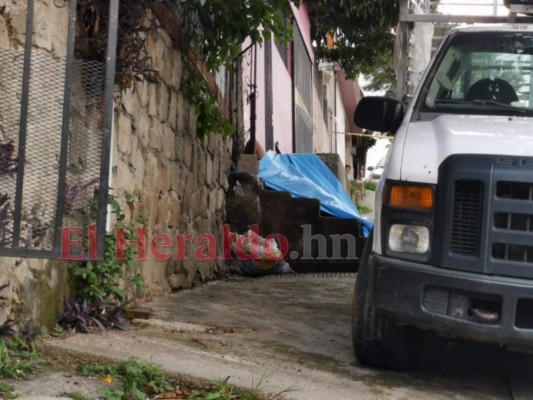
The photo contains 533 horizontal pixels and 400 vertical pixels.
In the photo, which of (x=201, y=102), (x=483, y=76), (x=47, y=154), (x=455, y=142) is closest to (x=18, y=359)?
(x=47, y=154)

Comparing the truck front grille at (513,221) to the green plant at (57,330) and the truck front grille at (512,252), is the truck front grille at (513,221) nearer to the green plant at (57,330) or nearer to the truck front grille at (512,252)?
the truck front grille at (512,252)

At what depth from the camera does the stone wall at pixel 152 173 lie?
4.44 m

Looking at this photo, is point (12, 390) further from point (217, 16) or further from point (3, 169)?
point (217, 16)

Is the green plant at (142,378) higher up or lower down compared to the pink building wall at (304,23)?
lower down

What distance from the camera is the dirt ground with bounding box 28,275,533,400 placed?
4.30 metres

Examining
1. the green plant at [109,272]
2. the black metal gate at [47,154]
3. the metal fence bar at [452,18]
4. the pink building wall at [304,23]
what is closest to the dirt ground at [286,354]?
the green plant at [109,272]

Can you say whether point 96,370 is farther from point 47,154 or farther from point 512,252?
point 512,252

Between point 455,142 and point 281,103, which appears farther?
point 281,103

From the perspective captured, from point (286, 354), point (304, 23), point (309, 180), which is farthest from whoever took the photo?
point (304, 23)

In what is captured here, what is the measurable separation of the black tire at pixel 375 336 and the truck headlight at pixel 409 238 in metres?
0.39

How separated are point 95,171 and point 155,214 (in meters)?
2.15

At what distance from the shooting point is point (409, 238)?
4293mm

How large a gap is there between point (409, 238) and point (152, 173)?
2.90m

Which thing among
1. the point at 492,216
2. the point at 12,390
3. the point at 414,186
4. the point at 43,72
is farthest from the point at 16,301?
the point at 492,216
